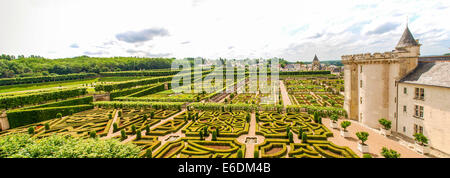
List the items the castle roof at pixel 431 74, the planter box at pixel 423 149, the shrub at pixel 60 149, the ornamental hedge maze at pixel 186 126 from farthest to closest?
the ornamental hedge maze at pixel 186 126, the castle roof at pixel 431 74, the planter box at pixel 423 149, the shrub at pixel 60 149

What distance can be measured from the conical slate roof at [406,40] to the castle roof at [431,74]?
228cm

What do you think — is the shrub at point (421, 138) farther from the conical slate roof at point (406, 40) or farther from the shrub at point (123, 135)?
the shrub at point (123, 135)

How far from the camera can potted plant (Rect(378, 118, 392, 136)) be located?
1777 cm

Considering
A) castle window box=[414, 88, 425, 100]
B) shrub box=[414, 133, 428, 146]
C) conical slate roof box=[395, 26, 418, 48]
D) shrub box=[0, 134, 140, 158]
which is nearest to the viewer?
shrub box=[0, 134, 140, 158]

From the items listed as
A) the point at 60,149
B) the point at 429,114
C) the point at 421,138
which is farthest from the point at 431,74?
the point at 60,149

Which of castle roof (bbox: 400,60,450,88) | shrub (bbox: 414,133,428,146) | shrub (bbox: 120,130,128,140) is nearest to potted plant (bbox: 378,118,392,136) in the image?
shrub (bbox: 414,133,428,146)

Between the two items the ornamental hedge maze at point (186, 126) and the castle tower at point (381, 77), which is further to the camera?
the castle tower at point (381, 77)

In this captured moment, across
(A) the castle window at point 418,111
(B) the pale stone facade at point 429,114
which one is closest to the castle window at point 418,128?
(B) the pale stone facade at point 429,114

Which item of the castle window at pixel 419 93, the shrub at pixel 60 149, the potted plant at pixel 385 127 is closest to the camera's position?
the shrub at pixel 60 149

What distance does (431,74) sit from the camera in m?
15.9

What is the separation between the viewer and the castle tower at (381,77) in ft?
60.1

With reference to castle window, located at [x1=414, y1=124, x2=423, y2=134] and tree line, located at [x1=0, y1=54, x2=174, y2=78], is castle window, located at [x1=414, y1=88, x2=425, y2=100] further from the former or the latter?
tree line, located at [x1=0, y1=54, x2=174, y2=78]
